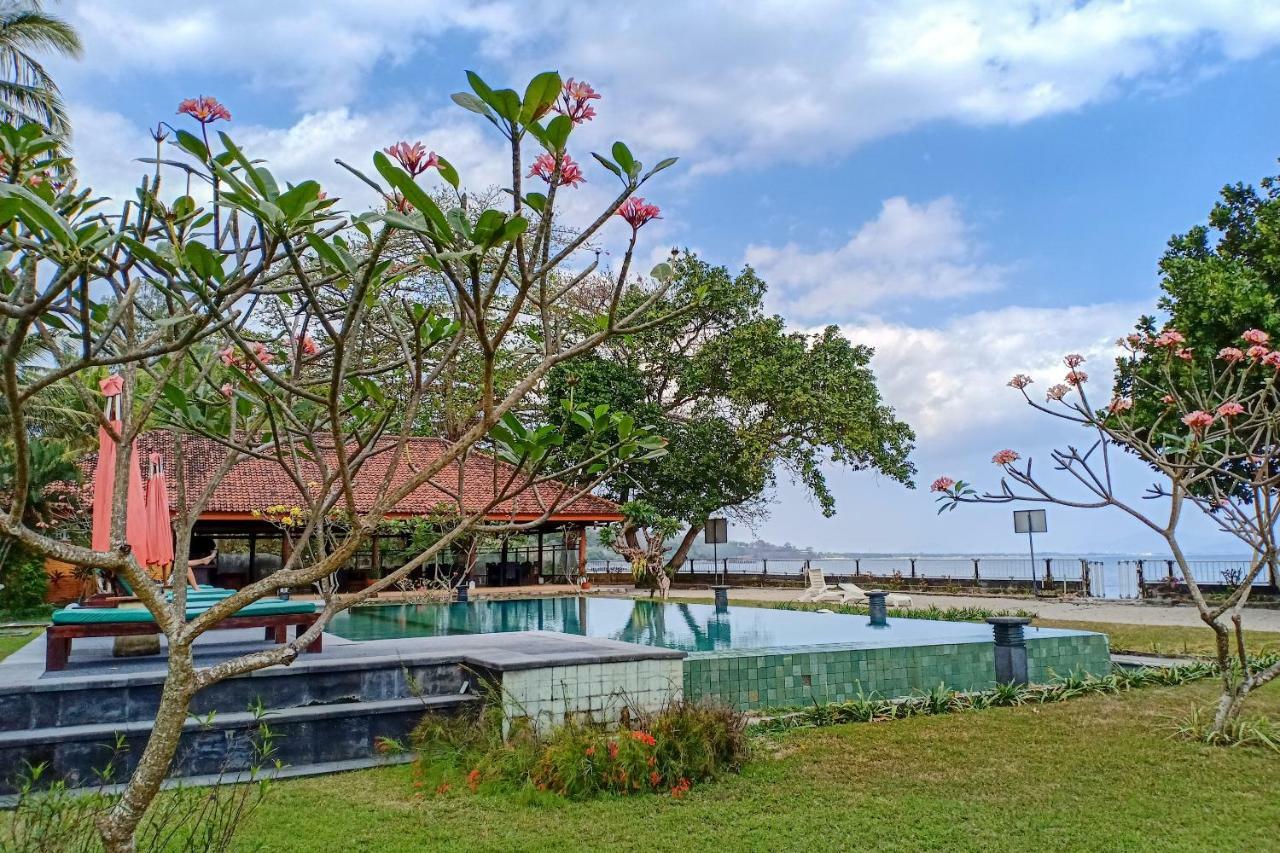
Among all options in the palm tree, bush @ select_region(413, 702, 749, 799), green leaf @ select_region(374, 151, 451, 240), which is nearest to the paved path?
bush @ select_region(413, 702, 749, 799)

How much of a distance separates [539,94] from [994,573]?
25024 mm

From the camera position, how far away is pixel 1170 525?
609 cm

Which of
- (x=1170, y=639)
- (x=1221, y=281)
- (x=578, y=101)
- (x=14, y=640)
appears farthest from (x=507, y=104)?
(x=1221, y=281)

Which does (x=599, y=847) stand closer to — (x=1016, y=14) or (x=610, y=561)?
(x=1016, y=14)

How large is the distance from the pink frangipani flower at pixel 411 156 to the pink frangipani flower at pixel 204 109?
1.48 feet

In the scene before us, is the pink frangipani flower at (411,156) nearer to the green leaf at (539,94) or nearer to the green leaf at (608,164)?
the green leaf at (539,94)

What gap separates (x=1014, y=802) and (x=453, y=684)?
3663 mm

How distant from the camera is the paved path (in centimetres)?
1410

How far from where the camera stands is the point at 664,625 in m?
13.3

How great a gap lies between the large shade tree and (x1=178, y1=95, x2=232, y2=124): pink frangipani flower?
22.2 m

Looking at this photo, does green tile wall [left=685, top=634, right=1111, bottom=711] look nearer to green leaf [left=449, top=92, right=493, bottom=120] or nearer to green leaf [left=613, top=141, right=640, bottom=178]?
green leaf [left=613, top=141, right=640, bottom=178]

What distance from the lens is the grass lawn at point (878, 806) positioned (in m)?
4.03

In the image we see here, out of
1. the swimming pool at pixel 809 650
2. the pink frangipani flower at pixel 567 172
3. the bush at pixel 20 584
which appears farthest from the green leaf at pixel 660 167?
the bush at pixel 20 584

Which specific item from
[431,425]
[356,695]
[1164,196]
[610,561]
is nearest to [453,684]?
[356,695]
